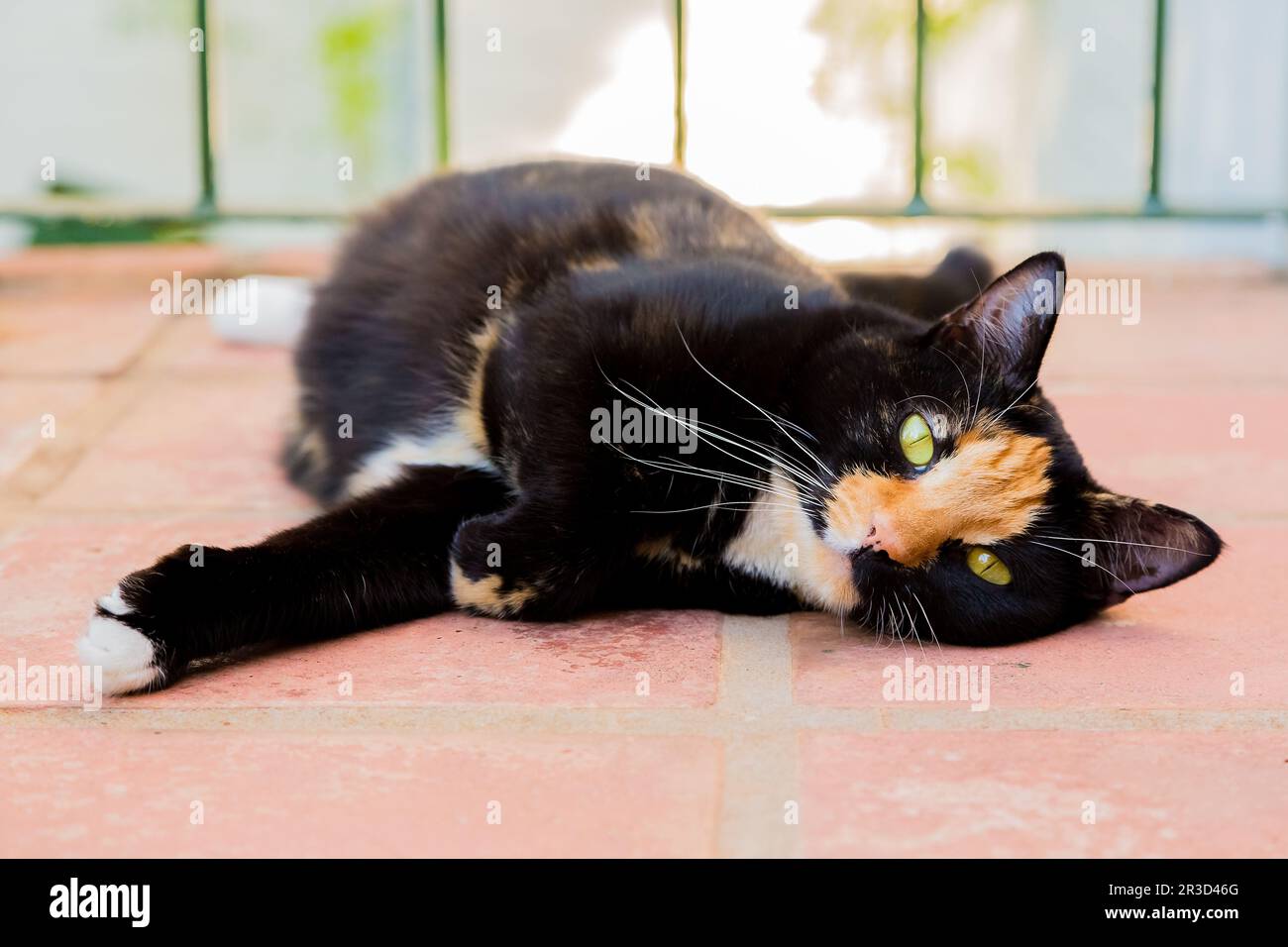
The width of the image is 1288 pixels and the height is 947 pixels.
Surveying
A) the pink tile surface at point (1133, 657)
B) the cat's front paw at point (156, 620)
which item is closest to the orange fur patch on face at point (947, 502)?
the pink tile surface at point (1133, 657)

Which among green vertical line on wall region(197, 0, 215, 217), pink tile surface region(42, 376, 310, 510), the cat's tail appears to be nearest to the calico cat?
pink tile surface region(42, 376, 310, 510)

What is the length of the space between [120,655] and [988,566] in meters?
0.94

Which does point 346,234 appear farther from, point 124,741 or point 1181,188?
point 1181,188

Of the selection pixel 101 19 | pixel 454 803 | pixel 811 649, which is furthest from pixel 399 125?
pixel 454 803

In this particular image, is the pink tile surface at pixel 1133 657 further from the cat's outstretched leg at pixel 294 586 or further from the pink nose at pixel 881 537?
the cat's outstretched leg at pixel 294 586

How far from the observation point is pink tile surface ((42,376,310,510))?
2117mm

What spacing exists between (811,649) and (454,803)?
1.81 feet

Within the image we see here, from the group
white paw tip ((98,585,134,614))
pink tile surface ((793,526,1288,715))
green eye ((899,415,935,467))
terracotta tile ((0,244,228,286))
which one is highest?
terracotta tile ((0,244,228,286))

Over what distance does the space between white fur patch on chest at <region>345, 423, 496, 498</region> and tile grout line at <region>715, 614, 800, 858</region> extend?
447mm

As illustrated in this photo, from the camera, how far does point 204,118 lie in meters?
3.22

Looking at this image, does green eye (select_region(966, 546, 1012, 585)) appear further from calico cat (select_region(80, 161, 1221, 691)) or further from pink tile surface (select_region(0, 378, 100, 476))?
pink tile surface (select_region(0, 378, 100, 476))

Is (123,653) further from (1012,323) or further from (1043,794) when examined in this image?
(1012,323)

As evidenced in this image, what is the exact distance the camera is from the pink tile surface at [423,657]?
146 centimetres
